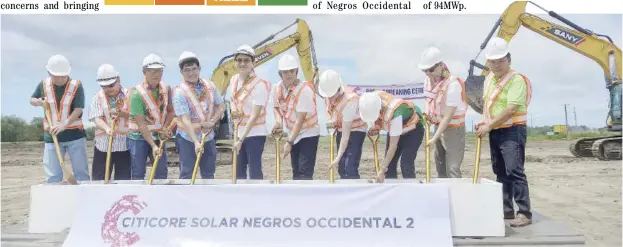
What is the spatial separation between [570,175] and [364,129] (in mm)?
8223

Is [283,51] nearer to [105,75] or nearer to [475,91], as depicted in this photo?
[475,91]

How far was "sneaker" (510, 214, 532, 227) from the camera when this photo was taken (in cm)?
517

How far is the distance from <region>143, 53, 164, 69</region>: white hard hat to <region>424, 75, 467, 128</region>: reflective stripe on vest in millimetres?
2569

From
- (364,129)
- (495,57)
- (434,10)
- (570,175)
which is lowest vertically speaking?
(570,175)

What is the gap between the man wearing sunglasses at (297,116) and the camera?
5.57 m

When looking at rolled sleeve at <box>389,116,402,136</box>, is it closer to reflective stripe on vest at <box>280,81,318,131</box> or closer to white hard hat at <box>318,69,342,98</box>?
white hard hat at <box>318,69,342,98</box>

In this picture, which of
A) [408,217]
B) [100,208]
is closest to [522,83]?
[408,217]

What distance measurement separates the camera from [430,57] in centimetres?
551

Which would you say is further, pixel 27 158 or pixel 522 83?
pixel 27 158

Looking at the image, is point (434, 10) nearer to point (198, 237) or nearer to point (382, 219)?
point (382, 219)

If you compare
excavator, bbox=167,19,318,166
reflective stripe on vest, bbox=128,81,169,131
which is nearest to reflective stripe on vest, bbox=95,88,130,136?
reflective stripe on vest, bbox=128,81,169,131

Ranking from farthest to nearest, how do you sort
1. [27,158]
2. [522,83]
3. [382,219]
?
1. [27,158]
2. [522,83]
3. [382,219]

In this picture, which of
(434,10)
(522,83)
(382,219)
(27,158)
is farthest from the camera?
(27,158)

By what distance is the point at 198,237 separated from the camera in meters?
4.66
